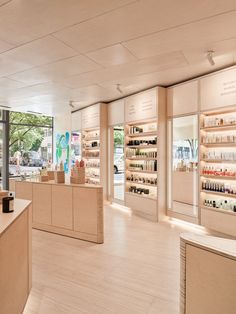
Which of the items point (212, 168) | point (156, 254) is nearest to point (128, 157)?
point (212, 168)

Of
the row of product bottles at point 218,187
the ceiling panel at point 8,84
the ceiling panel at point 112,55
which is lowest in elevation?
the row of product bottles at point 218,187

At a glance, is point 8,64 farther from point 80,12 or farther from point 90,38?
point 80,12

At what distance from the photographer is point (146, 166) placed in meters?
6.72

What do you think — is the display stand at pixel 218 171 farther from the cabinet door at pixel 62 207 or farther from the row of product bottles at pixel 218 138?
the cabinet door at pixel 62 207

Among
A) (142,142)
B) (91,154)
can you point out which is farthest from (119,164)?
(91,154)

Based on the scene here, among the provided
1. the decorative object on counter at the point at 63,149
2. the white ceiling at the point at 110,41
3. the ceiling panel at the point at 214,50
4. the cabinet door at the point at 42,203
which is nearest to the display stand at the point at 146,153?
the white ceiling at the point at 110,41

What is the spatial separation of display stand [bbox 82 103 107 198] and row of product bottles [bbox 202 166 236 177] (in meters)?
3.58

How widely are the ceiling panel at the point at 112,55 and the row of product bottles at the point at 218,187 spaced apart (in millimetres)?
2831

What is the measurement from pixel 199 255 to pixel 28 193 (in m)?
4.62

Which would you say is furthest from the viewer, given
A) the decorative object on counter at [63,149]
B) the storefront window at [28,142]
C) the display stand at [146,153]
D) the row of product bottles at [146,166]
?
the decorative object on counter at [63,149]

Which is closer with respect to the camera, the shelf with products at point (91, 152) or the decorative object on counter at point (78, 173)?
the decorative object on counter at point (78, 173)

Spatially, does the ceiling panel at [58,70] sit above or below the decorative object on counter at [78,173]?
above

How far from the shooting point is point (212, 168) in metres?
A: 5.34

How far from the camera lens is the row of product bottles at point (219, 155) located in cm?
490
